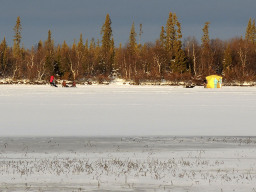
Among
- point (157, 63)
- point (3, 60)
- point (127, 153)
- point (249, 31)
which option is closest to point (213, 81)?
point (157, 63)

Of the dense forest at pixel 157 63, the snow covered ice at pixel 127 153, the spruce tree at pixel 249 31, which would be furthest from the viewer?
the spruce tree at pixel 249 31

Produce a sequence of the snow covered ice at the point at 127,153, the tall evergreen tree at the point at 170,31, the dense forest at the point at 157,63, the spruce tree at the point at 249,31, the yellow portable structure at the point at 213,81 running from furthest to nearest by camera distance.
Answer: the spruce tree at the point at 249,31
the tall evergreen tree at the point at 170,31
the dense forest at the point at 157,63
the yellow portable structure at the point at 213,81
the snow covered ice at the point at 127,153

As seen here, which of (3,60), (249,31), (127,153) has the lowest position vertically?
(127,153)

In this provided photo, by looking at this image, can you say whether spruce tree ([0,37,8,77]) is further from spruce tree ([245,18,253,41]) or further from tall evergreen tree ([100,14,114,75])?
spruce tree ([245,18,253,41])

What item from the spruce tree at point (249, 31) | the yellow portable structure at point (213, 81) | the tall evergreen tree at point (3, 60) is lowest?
the yellow portable structure at point (213, 81)

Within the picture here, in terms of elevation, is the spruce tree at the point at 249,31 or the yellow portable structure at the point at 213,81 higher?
the spruce tree at the point at 249,31

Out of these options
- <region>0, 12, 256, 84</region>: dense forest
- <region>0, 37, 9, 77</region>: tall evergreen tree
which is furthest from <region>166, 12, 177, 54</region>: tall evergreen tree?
<region>0, 37, 9, 77</region>: tall evergreen tree

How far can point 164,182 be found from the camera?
855cm

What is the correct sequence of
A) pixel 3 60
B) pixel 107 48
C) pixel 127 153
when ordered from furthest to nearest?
1. pixel 107 48
2. pixel 3 60
3. pixel 127 153

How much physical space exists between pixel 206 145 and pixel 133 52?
103198 mm

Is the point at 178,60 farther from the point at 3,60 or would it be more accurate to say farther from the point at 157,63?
the point at 3,60

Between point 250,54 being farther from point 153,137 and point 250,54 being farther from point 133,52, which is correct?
point 153,137

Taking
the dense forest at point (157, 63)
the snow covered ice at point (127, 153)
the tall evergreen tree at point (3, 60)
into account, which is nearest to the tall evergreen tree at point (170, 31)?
the dense forest at point (157, 63)

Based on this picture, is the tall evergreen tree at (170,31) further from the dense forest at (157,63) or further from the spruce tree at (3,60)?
the spruce tree at (3,60)
